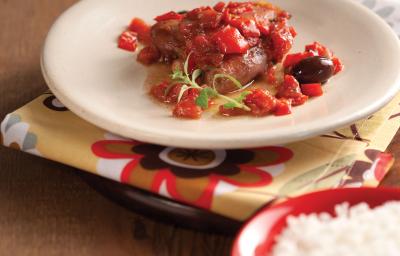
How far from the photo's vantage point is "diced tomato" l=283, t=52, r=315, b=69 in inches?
136

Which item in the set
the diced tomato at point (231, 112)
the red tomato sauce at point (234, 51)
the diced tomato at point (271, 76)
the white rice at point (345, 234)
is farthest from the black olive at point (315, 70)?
the white rice at point (345, 234)

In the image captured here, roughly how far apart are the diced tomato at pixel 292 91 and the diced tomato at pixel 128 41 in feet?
2.82

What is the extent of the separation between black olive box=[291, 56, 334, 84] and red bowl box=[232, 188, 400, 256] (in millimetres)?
877

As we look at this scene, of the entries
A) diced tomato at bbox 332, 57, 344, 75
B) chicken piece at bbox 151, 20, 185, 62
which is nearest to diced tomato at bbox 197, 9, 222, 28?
chicken piece at bbox 151, 20, 185, 62

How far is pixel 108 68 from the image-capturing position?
3.44 m

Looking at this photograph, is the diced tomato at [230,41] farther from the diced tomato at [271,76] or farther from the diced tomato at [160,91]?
the diced tomato at [160,91]

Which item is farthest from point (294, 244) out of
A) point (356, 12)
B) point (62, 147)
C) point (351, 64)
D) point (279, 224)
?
point (356, 12)

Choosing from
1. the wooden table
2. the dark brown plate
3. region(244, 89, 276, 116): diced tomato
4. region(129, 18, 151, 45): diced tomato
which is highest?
region(244, 89, 276, 116): diced tomato

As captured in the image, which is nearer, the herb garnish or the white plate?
the white plate

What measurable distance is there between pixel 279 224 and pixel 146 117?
34.4 inches

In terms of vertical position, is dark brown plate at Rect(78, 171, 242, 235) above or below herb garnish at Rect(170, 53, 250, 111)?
below

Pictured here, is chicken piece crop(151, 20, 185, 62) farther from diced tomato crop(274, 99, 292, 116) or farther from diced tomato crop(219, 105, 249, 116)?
diced tomato crop(274, 99, 292, 116)

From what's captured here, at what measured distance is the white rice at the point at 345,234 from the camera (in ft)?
7.30

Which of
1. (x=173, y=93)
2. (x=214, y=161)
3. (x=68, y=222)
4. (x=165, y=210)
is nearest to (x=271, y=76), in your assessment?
(x=173, y=93)
